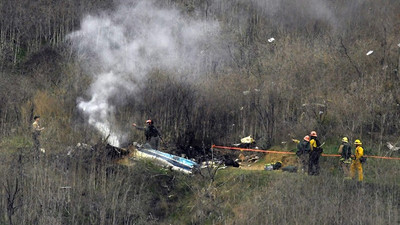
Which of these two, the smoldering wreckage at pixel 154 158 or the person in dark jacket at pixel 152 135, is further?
the person in dark jacket at pixel 152 135

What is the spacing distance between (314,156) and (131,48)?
12037mm

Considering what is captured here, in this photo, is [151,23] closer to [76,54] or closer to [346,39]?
[76,54]

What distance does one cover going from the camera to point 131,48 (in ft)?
95.0

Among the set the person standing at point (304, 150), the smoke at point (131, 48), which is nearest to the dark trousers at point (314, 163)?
the person standing at point (304, 150)

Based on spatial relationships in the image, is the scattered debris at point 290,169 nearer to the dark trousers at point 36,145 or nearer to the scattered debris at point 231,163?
the scattered debris at point 231,163

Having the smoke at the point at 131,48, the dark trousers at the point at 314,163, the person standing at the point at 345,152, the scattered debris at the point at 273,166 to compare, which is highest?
the smoke at the point at 131,48

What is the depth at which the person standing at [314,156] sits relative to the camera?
1942 centimetres

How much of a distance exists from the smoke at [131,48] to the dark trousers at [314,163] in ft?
25.9

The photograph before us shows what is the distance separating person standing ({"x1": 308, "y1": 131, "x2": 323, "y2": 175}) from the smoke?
7909 mm

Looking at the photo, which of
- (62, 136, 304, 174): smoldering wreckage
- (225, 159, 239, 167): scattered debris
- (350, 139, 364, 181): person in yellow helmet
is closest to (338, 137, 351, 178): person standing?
(350, 139, 364, 181): person in yellow helmet

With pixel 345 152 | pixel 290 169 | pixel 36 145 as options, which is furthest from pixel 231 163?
pixel 36 145

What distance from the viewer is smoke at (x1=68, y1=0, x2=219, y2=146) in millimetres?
25922

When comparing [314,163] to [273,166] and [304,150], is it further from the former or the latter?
[273,166]

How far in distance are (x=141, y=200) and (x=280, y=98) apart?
7238 mm
